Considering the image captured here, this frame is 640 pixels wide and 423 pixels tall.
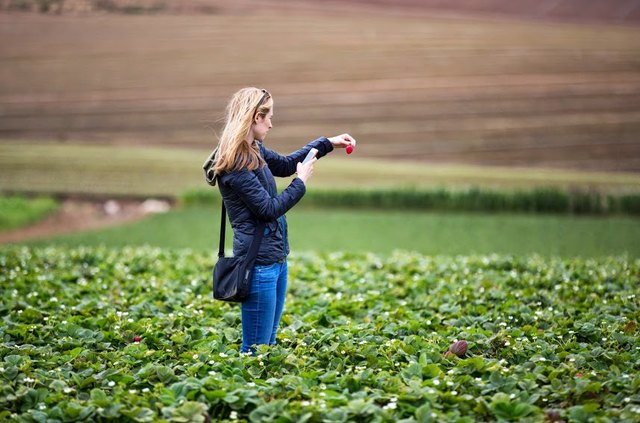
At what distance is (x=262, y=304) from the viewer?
5.44 m

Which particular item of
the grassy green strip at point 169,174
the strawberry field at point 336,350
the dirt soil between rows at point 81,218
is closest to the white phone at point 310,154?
the strawberry field at point 336,350

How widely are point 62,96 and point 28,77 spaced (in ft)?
8.22

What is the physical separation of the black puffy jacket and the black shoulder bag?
5 cm

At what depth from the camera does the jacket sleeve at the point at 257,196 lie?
207 inches

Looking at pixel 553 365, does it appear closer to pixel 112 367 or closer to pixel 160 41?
pixel 112 367

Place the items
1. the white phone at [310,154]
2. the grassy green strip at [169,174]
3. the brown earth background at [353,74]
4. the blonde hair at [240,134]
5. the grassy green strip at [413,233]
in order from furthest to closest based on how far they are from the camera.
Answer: the brown earth background at [353,74]
the grassy green strip at [169,174]
the grassy green strip at [413,233]
the white phone at [310,154]
the blonde hair at [240,134]

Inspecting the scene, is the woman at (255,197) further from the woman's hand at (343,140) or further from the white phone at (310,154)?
the woman's hand at (343,140)

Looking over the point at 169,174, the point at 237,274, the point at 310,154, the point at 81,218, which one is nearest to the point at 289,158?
the point at 310,154

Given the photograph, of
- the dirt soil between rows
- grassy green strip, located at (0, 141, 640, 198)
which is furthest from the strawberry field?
grassy green strip, located at (0, 141, 640, 198)

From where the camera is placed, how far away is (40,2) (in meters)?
39.6

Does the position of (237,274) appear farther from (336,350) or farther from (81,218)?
(81,218)

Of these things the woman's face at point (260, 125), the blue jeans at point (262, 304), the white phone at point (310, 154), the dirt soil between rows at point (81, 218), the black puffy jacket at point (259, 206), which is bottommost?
the dirt soil between rows at point (81, 218)

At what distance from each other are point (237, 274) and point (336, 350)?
1.06 m

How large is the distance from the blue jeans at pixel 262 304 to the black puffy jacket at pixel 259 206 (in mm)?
95
